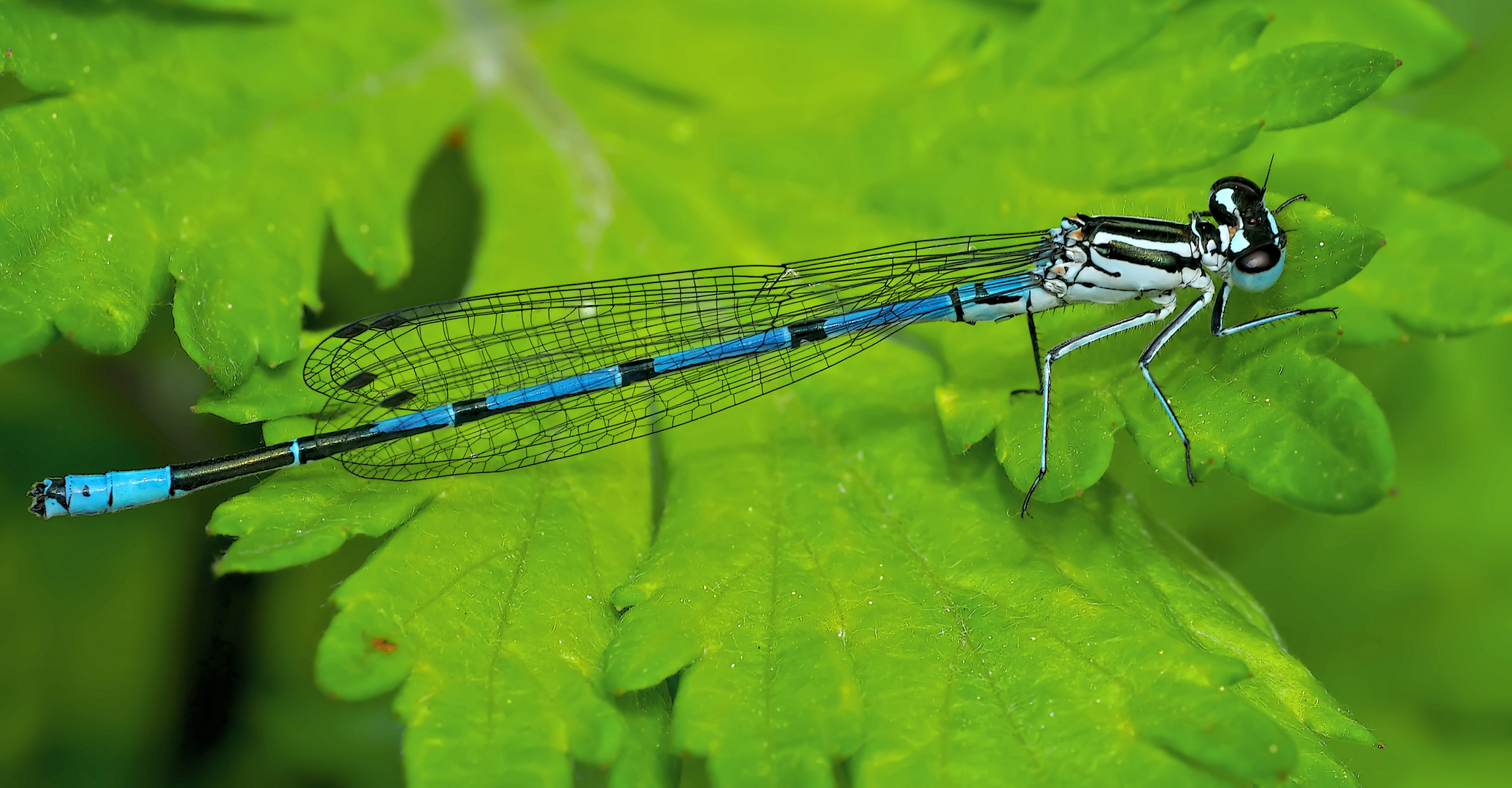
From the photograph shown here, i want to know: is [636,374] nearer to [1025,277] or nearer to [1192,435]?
[1025,277]

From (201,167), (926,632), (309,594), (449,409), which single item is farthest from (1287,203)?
(309,594)

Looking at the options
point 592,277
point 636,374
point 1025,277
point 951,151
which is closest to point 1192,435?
point 1025,277

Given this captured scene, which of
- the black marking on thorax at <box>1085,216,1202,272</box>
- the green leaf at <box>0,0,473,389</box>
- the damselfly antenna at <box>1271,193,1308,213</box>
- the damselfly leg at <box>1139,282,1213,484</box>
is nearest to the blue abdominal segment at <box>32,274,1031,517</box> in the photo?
the black marking on thorax at <box>1085,216,1202,272</box>

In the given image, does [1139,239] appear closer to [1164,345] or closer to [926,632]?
[1164,345]

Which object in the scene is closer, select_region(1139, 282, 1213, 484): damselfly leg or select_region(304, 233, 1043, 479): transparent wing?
select_region(1139, 282, 1213, 484): damselfly leg

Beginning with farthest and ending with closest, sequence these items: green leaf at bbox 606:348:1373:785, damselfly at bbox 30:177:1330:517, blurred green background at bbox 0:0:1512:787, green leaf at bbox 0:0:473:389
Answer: blurred green background at bbox 0:0:1512:787, damselfly at bbox 30:177:1330:517, green leaf at bbox 0:0:473:389, green leaf at bbox 606:348:1373:785

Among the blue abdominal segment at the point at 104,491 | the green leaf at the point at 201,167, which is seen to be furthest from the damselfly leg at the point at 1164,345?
the blue abdominal segment at the point at 104,491

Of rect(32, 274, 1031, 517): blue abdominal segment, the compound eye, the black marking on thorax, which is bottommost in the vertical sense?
the compound eye

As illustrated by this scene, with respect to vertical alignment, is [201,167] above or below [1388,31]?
above

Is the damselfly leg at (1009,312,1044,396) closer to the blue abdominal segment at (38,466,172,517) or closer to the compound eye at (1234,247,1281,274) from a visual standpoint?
the compound eye at (1234,247,1281,274)
